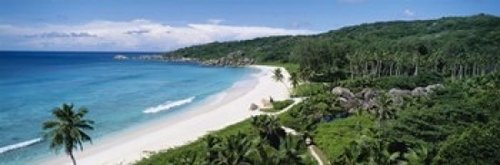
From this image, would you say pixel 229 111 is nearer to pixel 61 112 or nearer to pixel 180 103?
pixel 180 103

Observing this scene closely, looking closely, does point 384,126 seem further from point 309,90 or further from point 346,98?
point 309,90

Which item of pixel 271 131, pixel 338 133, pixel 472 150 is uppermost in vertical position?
pixel 271 131

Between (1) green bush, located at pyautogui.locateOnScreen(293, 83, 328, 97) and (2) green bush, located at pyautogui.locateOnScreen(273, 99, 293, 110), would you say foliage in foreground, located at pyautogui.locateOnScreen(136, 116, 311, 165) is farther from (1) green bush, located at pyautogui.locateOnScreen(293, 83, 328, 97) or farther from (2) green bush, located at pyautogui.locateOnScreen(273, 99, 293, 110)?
(1) green bush, located at pyautogui.locateOnScreen(293, 83, 328, 97)

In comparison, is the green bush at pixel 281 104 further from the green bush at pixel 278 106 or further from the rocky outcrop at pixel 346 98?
the rocky outcrop at pixel 346 98

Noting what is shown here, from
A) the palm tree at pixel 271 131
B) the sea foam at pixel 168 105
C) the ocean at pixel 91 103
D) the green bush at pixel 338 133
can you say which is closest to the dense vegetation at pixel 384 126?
the green bush at pixel 338 133

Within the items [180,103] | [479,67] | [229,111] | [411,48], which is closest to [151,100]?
[180,103]

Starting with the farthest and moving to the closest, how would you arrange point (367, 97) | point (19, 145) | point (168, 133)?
point (367, 97) < point (168, 133) < point (19, 145)

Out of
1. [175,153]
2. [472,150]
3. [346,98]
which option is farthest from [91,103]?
[472,150]

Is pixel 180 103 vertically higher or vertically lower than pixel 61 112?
lower
